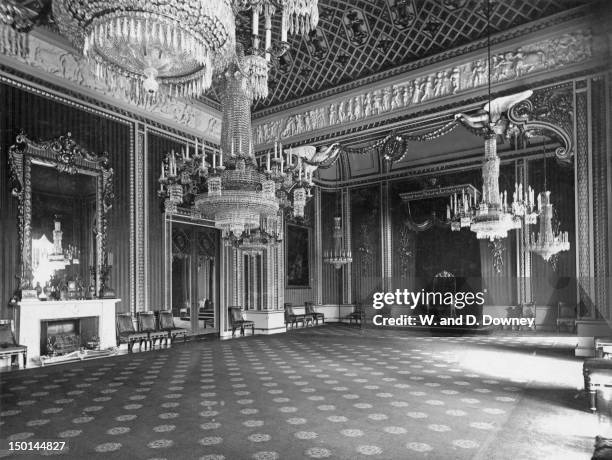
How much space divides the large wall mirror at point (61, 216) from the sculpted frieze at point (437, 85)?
156 inches

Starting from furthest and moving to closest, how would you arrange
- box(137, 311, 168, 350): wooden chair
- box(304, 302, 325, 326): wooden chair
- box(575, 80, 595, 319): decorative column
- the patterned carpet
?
box(304, 302, 325, 326): wooden chair → box(137, 311, 168, 350): wooden chair → box(575, 80, 595, 319): decorative column → the patterned carpet

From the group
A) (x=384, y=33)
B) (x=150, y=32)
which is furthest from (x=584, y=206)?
(x=150, y=32)

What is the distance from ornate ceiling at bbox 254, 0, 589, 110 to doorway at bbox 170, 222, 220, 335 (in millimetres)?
3934

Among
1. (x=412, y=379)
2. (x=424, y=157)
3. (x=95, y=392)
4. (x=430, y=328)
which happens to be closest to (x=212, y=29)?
(x=95, y=392)

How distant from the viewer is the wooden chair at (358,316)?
14.6 metres

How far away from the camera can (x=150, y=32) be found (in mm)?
2924

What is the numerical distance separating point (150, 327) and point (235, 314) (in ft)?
9.18

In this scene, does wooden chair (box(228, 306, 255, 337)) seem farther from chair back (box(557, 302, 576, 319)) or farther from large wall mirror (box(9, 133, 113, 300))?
chair back (box(557, 302, 576, 319))

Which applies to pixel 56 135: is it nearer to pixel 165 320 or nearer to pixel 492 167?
pixel 165 320

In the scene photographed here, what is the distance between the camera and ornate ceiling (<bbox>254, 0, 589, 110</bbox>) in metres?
7.37

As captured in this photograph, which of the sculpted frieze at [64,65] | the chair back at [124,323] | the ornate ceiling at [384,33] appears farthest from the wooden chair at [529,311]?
the sculpted frieze at [64,65]

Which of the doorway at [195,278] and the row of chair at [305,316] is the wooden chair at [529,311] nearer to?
the row of chair at [305,316]

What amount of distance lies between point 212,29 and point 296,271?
40.1 ft

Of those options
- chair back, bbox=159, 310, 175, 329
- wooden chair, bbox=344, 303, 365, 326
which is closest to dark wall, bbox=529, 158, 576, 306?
wooden chair, bbox=344, 303, 365, 326
